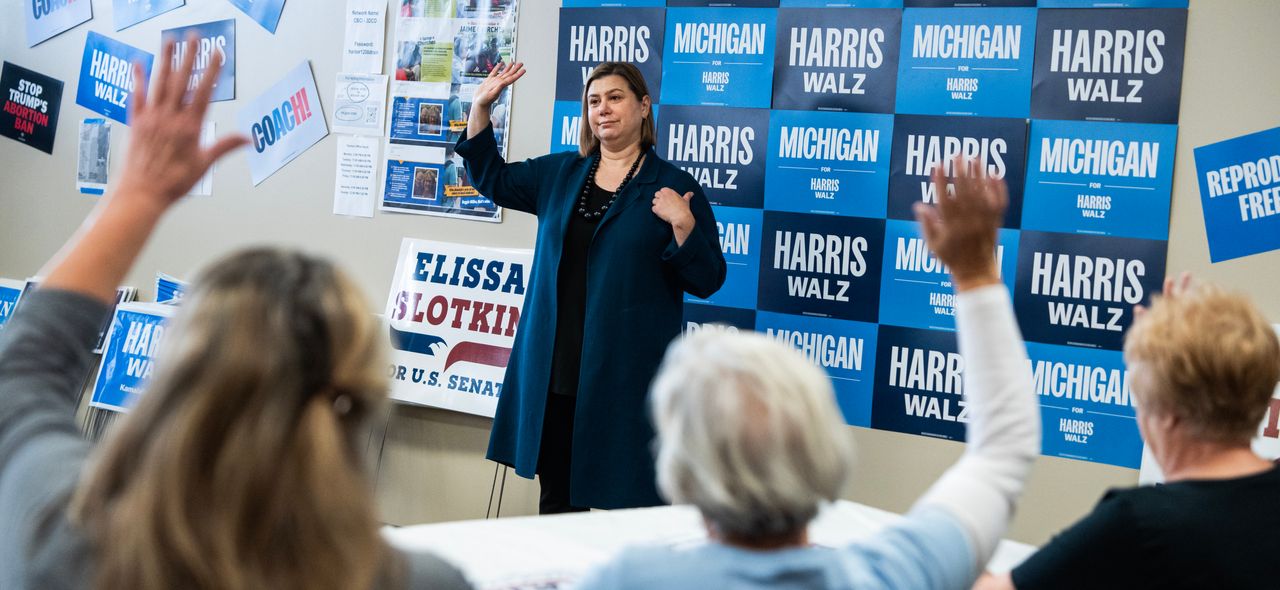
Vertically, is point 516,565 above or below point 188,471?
below

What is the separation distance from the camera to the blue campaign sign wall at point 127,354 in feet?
14.4

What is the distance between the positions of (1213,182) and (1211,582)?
A: 210 cm

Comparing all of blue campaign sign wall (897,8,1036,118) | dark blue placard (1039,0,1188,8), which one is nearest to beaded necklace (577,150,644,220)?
blue campaign sign wall (897,8,1036,118)

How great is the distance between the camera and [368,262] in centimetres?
415

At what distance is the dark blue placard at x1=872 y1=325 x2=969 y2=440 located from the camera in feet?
10.8

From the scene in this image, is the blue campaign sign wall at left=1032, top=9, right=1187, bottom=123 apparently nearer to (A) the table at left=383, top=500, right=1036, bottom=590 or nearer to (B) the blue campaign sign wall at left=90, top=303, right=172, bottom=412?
(A) the table at left=383, top=500, right=1036, bottom=590

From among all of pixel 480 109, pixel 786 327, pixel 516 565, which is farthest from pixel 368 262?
pixel 516 565

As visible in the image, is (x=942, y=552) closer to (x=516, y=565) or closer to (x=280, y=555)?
(x=280, y=555)

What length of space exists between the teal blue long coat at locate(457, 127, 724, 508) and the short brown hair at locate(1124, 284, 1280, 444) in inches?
63.2

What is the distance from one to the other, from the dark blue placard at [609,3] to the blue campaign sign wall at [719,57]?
72 millimetres

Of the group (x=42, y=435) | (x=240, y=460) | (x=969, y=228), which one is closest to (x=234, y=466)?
(x=240, y=460)

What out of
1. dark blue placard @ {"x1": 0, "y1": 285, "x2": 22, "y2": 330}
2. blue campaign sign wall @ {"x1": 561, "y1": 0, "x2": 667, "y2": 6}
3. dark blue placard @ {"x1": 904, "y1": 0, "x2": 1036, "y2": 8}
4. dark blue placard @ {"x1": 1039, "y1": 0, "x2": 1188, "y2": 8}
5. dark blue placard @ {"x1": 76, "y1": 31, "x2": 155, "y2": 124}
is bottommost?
dark blue placard @ {"x1": 0, "y1": 285, "x2": 22, "y2": 330}

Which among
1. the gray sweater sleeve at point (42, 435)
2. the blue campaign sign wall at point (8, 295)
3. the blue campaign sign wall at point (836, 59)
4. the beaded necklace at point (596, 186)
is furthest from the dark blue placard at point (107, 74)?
the gray sweater sleeve at point (42, 435)

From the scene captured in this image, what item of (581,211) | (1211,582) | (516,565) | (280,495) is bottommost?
(516,565)
